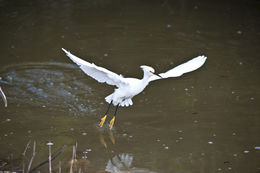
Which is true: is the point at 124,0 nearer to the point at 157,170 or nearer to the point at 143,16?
the point at 143,16

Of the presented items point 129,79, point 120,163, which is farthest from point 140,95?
point 120,163

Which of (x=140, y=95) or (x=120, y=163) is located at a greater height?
(x=140, y=95)

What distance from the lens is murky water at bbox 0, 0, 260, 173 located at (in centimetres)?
622

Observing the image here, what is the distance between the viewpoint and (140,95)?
817 cm

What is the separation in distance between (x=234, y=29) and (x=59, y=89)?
5.34m

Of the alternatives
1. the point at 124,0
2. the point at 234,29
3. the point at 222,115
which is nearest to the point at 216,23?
the point at 234,29

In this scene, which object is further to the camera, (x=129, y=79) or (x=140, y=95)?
(x=140, y=95)

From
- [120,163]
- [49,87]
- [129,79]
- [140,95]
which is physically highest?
[49,87]

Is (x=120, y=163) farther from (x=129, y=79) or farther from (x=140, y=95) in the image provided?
(x=140, y=95)

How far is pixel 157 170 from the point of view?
5.84 m

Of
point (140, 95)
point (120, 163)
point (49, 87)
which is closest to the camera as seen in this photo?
point (120, 163)

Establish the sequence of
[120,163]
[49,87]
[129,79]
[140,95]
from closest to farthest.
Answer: [120,163] < [129,79] < [140,95] < [49,87]

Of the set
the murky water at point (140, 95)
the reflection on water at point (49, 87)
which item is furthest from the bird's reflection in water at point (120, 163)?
the reflection on water at point (49, 87)

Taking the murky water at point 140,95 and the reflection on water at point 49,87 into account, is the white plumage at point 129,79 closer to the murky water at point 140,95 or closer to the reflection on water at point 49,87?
the murky water at point 140,95
